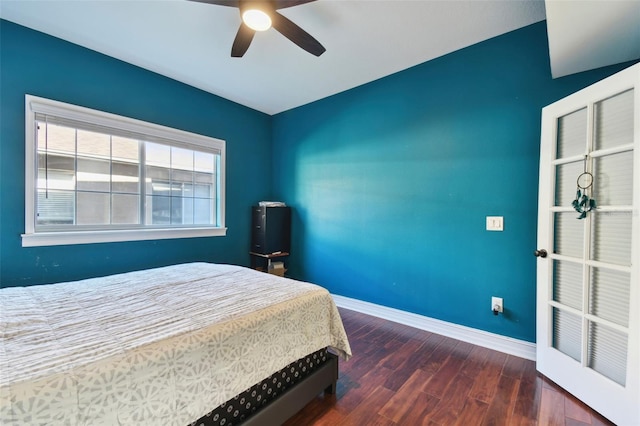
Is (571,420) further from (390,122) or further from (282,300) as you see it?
(390,122)

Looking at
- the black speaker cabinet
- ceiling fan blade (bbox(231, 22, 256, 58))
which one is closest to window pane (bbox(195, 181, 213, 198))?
the black speaker cabinet

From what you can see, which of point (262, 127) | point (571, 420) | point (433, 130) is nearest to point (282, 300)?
point (571, 420)

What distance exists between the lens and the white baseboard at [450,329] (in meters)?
2.10

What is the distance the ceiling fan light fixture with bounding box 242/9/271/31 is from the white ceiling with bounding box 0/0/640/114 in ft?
1.20

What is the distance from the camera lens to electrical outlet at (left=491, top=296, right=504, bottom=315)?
7.16 ft

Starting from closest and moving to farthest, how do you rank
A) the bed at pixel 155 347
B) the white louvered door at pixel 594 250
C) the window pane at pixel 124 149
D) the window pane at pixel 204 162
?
the bed at pixel 155 347, the white louvered door at pixel 594 250, the window pane at pixel 124 149, the window pane at pixel 204 162

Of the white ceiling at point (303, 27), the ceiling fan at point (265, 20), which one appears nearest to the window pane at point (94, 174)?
the white ceiling at point (303, 27)

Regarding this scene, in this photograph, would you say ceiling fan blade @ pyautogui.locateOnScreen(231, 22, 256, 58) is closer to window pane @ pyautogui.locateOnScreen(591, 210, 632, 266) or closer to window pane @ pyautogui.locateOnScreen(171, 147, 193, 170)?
window pane @ pyautogui.locateOnScreen(171, 147, 193, 170)

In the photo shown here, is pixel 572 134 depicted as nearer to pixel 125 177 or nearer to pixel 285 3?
pixel 285 3

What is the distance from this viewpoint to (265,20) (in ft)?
5.50

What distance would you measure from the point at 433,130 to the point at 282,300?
6.99ft

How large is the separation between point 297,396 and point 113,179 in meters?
2.66

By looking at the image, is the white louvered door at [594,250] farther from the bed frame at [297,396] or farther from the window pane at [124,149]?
the window pane at [124,149]

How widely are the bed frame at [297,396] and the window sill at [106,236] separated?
222cm
